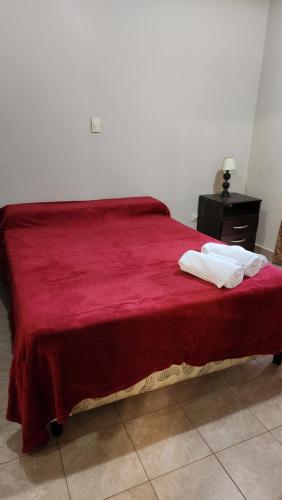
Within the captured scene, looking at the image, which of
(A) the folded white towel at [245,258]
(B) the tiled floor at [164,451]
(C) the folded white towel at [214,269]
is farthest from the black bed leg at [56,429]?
(A) the folded white towel at [245,258]

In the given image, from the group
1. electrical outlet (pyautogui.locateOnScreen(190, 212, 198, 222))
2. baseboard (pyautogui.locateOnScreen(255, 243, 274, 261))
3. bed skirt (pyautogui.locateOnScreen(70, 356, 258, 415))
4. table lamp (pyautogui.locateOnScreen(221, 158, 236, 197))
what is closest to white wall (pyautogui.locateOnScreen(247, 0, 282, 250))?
baseboard (pyautogui.locateOnScreen(255, 243, 274, 261))

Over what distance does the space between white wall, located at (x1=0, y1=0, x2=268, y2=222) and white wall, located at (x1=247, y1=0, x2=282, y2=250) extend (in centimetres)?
10

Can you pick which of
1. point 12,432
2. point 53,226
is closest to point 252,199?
point 53,226

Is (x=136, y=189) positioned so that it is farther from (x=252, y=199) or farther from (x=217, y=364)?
(x=217, y=364)

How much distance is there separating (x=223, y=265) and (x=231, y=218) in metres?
1.61

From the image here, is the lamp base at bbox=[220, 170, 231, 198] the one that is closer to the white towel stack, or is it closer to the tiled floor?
the white towel stack

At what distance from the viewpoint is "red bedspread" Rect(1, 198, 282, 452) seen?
48.1 inches

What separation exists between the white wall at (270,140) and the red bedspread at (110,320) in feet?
4.94

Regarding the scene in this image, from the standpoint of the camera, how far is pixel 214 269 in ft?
5.07

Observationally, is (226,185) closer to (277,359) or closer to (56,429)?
(277,359)

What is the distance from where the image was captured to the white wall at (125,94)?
7.85ft

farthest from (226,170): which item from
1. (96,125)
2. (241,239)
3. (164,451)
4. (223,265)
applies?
(164,451)

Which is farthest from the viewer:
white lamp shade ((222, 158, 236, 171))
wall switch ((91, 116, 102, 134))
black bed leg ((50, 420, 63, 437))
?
white lamp shade ((222, 158, 236, 171))

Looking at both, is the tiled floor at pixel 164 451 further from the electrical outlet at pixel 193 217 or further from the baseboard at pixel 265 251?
the electrical outlet at pixel 193 217
